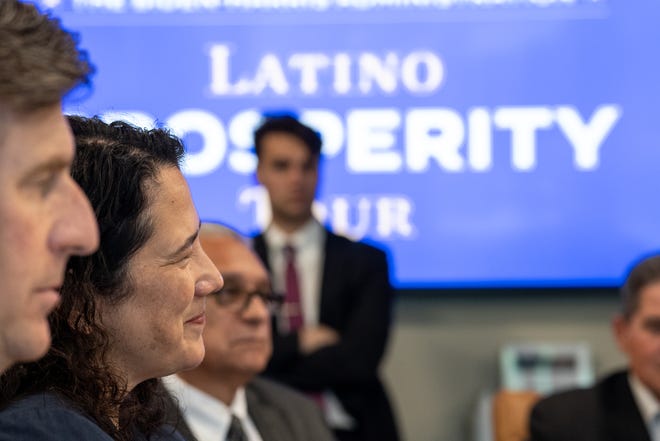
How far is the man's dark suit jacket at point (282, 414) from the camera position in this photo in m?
2.79

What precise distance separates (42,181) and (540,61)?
Result: 4167 mm

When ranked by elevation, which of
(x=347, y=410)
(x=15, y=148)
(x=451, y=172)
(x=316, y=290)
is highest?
(x=15, y=148)

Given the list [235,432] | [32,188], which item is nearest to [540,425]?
[235,432]

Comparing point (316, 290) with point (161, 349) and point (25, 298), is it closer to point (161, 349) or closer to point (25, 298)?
point (161, 349)

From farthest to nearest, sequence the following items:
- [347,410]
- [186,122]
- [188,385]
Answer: [186,122] → [347,410] → [188,385]

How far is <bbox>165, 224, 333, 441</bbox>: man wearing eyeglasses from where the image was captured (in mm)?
2652

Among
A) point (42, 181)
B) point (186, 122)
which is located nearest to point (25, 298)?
point (42, 181)

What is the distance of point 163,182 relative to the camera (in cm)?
178

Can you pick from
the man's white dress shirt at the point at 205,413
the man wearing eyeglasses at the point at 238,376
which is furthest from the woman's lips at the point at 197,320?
the man's white dress shirt at the point at 205,413

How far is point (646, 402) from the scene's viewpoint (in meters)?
3.31

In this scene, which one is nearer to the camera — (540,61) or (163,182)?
(163,182)

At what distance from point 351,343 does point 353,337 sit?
0.09 feet

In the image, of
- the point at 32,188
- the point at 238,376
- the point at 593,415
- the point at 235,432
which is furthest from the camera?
the point at 593,415

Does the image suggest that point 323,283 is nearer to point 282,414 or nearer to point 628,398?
point 628,398
